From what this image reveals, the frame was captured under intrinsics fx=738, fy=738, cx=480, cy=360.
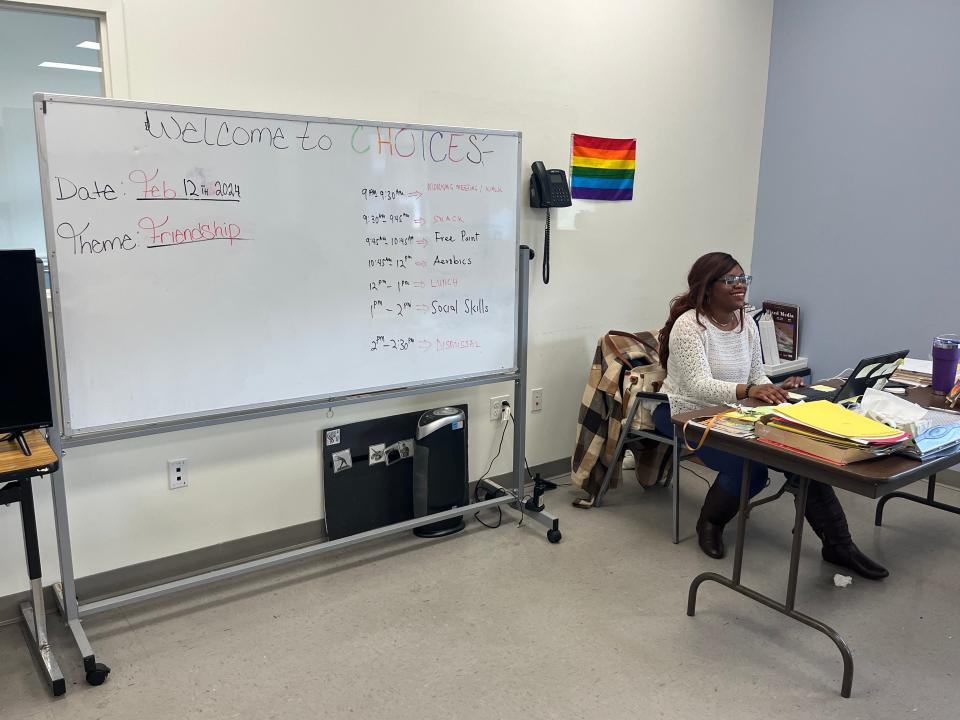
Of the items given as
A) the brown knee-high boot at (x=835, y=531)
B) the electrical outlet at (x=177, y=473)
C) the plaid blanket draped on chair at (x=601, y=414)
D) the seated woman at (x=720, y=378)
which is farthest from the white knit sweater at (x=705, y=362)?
the electrical outlet at (x=177, y=473)

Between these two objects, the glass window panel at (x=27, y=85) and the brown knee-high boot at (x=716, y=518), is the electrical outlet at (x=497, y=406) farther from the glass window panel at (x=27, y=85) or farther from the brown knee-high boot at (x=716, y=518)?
the glass window panel at (x=27, y=85)

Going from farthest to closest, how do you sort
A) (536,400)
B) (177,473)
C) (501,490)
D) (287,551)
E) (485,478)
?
(536,400)
(485,478)
(501,490)
(287,551)
(177,473)

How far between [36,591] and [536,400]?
2169 millimetres

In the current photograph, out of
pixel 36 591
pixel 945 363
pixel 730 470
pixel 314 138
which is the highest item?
pixel 314 138

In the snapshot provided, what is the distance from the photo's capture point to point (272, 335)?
2475 mm

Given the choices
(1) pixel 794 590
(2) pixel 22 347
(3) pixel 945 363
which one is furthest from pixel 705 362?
(2) pixel 22 347

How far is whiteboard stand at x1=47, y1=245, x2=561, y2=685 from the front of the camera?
7.11 feet

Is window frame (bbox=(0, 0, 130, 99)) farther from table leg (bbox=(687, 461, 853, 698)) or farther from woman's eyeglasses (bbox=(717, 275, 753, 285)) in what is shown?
table leg (bbox=(687, 461, 853, 698))

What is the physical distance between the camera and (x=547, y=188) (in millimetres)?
3189

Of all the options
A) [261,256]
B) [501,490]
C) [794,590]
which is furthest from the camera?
[501,490]

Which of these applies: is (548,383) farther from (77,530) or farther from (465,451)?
(77,530)

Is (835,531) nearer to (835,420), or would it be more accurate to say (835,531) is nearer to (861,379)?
(861,379)

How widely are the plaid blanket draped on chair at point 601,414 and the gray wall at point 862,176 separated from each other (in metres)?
1.31

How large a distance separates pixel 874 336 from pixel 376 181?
9.13 feet
